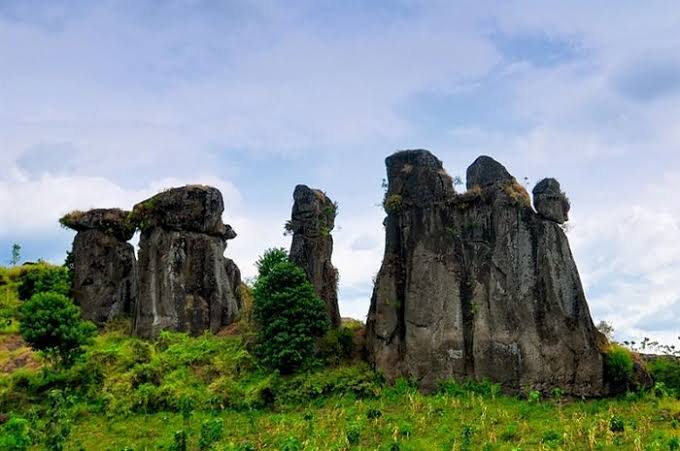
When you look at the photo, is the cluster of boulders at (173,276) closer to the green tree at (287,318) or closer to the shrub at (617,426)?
the green tree at (287,318)

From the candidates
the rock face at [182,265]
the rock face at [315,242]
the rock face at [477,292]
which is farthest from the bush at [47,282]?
the rock face at [477,292]

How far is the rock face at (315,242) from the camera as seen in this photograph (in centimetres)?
3322

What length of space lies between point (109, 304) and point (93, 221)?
529cm

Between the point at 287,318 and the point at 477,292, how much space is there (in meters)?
8.05

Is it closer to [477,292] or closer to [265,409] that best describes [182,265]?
[265,409]

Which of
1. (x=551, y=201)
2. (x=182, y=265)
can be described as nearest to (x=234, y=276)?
(x=182, y=265)

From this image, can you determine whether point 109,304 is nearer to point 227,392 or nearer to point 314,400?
point 227,392

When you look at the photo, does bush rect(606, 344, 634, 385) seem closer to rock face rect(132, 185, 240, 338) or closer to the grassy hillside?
the grassy hillside

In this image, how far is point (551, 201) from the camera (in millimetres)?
27891

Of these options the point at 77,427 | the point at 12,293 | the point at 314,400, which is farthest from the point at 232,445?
the point at 12,293

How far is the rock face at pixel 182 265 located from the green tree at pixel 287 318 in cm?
621

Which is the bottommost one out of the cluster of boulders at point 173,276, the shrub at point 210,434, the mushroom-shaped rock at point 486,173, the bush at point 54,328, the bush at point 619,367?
the shrub at point 210,434

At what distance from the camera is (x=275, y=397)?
89.1ft

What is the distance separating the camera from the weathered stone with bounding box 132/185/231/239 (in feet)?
120
